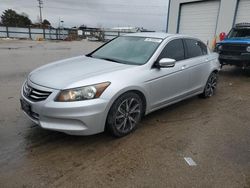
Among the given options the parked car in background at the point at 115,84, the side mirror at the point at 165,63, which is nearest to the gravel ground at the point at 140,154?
the parked car in background at the point at 115,84

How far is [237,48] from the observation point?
8.65 metres

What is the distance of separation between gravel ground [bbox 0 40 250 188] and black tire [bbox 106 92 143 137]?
0.15 meters

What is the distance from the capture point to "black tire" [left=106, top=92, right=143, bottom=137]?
11.6 feet

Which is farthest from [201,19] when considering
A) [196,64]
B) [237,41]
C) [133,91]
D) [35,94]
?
[35,94]

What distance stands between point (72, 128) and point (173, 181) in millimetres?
1446

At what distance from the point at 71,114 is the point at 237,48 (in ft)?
24.3

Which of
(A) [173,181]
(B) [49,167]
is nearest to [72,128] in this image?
(B) [49,167]

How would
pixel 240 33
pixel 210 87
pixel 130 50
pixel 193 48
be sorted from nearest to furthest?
1. pixel 130 50
2. pixel 193 48
3. pixel 210 87
4. pixel 240 33

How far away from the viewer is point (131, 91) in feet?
12.3

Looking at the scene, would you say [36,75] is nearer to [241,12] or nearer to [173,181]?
[173,181]

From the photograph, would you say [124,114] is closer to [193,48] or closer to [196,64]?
[196,64]

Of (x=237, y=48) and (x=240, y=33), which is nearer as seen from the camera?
(x=237, y=48)

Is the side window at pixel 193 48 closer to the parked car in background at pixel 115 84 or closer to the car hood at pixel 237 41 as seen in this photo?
the parked car in background at pixel 115 84

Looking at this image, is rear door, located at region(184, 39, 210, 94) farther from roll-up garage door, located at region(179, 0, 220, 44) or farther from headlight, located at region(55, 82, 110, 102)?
roll-up garage door, located at region(179, 0, 220, 44)
